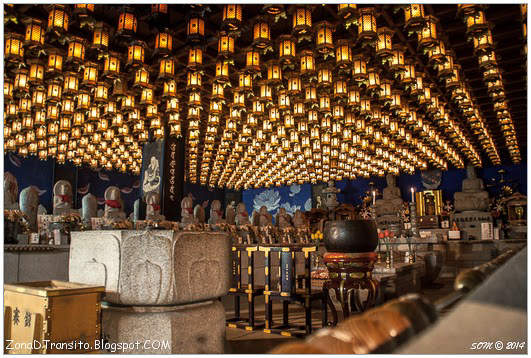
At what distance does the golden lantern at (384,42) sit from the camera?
553 centimetres

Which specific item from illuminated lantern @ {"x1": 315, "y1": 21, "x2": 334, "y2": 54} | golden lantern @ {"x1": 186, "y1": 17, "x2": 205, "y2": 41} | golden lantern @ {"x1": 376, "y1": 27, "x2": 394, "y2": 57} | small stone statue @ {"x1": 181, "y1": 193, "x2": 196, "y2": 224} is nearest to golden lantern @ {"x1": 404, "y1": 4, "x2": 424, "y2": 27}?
golden lantern @ {"x1": 376, "y1": 27, "x2": 394, "y2": 57}

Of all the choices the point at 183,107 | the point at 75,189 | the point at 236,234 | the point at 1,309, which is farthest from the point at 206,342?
the point at 75,189

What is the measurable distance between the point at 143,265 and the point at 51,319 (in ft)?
1.77

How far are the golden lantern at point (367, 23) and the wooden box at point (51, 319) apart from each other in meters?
4.52

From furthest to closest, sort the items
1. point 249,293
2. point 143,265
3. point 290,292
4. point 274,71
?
point 274,71
point 249,293
point 290,292
point 143,265

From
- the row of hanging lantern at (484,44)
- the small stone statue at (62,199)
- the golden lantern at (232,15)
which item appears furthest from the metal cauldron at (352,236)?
the small stone statue at (62,199)

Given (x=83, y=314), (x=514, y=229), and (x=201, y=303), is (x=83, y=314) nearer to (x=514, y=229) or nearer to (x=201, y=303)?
(x=201, y=303)

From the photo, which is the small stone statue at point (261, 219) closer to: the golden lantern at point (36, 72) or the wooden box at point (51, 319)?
the golden lantern at point (36, 72)

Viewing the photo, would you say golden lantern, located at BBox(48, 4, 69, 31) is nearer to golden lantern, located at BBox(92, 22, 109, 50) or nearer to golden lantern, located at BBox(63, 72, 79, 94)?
golden lantern, located at BBox(92, 22, 109, 50)

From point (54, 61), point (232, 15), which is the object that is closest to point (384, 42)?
point (232, 15)

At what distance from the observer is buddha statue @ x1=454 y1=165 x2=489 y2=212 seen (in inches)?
607

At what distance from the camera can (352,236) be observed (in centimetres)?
290

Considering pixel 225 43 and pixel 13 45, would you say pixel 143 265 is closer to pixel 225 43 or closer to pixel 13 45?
pixel 225 43

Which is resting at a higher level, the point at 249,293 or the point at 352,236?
the point at 352,236
